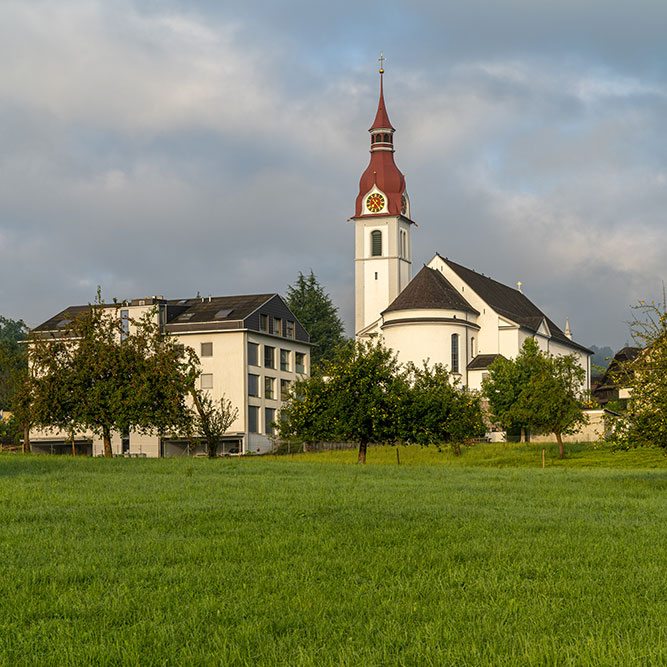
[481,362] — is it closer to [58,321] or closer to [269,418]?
[269,418]

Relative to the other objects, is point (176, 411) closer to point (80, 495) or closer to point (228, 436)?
point (80, 495)

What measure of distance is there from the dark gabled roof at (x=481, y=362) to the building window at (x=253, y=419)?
23.2 metres

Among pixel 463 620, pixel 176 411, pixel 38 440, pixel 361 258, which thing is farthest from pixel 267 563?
pixel 361 258

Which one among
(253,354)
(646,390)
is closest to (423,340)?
(253,354)

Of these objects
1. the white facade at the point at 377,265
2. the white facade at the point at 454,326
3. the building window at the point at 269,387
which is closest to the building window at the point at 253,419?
the building window at the point at 269,387

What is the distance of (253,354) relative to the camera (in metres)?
76.8

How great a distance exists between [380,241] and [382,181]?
682 cm

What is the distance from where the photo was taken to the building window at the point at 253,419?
74812 mm

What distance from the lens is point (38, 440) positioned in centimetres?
7706

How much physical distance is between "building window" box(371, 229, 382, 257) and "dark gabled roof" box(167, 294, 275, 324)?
75.8ft

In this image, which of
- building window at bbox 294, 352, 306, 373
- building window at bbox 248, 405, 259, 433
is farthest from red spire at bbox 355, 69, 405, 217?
building window at bbox 248, 405, 259, 433

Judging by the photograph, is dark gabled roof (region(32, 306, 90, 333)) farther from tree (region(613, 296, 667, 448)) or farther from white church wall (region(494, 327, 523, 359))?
tree (region(613, 296, 667, 448))

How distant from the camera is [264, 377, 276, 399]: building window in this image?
77.9 metres

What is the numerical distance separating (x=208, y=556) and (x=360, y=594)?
2787 millimetres
